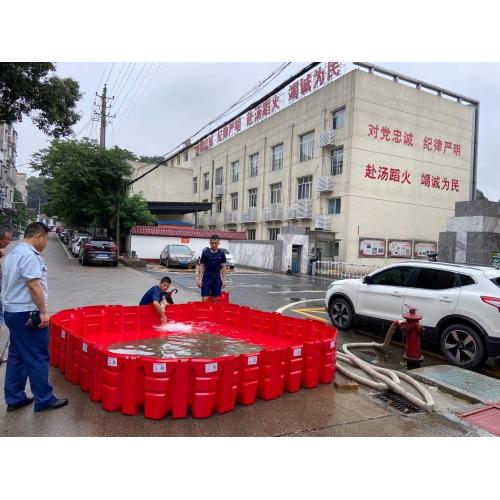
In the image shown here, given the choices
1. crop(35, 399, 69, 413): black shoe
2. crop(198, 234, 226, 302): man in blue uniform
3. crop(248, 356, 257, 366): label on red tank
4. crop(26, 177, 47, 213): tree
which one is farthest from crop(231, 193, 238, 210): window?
crop(26, 177, 47, 213): tree

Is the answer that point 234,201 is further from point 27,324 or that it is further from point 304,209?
point 27,324

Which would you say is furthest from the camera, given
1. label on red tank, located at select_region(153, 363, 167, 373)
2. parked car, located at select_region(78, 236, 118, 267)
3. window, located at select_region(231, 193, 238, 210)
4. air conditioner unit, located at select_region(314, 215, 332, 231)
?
window, located at select_region(231, 193, 238, 210)

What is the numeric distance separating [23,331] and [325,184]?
80.8ft

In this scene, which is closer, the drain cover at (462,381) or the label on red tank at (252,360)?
the label on red tank at (252,360)

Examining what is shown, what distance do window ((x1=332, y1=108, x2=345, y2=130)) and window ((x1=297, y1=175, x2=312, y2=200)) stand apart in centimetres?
400

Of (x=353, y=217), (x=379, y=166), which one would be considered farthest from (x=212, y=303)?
(x=379, y=166)

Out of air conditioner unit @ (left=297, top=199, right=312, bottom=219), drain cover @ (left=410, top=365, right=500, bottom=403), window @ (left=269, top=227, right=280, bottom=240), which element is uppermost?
air conditioner unit @ (left=297, top=199, right=312, bottom=219)

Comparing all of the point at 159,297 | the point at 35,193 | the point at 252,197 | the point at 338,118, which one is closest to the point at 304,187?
the point at 338,118

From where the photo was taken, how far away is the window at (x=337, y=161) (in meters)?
26.2

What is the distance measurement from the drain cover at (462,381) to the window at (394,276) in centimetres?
173

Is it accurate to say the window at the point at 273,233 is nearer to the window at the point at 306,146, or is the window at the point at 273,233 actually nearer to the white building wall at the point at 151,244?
the window at the point at 306,146

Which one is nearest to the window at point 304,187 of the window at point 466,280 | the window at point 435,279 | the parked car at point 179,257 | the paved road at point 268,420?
the parked car at point 179,257

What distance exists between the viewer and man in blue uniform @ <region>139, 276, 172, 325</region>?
19.9 ft

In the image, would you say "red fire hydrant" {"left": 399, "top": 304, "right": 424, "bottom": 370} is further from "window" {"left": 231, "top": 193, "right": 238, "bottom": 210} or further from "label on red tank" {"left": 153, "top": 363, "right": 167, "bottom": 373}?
"window" {"left": 231, "top": 193, "right": 238, "bottom": 210}
